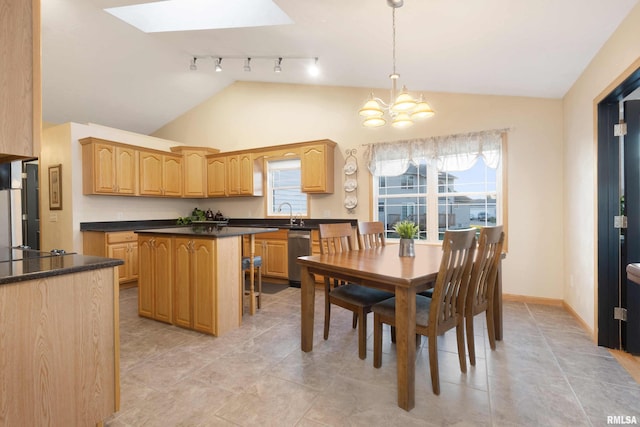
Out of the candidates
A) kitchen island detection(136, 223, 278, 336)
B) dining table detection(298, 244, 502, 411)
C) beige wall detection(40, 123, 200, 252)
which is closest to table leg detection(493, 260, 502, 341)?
dining table detection(298, 244, 502, 411)

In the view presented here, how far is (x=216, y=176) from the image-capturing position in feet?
18.7

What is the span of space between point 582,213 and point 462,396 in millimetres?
2206

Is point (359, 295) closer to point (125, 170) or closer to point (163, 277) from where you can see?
point (163, 277)

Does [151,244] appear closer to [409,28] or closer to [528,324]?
[409,28]

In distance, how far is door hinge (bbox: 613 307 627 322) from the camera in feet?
7.94

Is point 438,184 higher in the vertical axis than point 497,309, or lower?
higher

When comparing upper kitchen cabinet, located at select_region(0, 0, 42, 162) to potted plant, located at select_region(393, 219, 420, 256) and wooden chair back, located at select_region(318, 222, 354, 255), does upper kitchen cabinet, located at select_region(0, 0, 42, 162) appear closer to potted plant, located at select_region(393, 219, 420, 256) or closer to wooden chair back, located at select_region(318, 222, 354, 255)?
wooden chair back, located at select_region(318, 222, 354, 255)

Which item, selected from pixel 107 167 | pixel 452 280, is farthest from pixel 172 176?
pixel 452 280

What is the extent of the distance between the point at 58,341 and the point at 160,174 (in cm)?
448

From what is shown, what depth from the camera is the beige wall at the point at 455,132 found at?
11.8 ft

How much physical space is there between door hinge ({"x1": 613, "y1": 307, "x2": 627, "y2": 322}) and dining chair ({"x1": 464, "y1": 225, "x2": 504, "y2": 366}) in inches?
36.6

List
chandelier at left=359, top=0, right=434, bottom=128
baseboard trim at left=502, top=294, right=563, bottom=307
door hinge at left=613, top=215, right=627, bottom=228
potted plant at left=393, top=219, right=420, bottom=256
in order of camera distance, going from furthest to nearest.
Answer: baseboard trim at left=502, top=294, right=563, bottom=307 → potted plant at left=393, top=219, right=420, bottom=256 → door hinge at left=613, top=215, right=627, bottom=228 → chandelier at left=359, top=0, right=434, bottom=128

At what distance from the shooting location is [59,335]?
4.50ft

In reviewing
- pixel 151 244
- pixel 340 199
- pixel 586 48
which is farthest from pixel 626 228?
pixel 151 244
